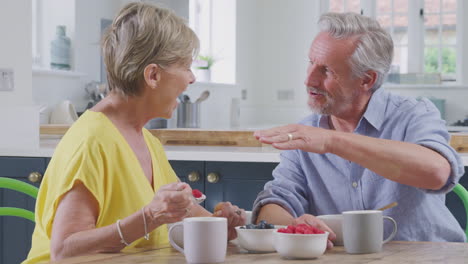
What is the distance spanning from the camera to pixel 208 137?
3.40 meters

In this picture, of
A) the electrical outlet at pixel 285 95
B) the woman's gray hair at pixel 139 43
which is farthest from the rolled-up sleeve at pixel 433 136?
the electrical outlet at pixel 285 95

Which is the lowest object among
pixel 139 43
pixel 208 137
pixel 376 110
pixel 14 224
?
pixel 14 224

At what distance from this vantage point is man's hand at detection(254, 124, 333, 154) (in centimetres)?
154

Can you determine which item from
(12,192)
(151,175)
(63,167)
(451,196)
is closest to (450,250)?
(151,175)

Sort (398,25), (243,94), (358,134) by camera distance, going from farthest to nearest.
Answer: (398,25), (243,94), (358,134)

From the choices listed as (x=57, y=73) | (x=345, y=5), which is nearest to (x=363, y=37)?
(x=57, y=73)

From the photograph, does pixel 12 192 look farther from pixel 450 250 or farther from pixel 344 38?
pixel 450 250

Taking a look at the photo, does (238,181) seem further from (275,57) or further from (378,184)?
(275,57)

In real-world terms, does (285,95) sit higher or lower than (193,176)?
higher

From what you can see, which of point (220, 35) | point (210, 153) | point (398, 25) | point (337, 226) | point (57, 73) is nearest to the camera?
point (337, 226)

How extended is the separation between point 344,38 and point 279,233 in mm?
735

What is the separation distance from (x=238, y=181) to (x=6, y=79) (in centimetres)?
109

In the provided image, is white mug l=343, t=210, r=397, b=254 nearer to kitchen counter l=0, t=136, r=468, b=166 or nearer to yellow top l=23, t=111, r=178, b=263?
yellow top l=23, t=111, r=178, b=263

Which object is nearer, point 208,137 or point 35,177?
point 35,177
